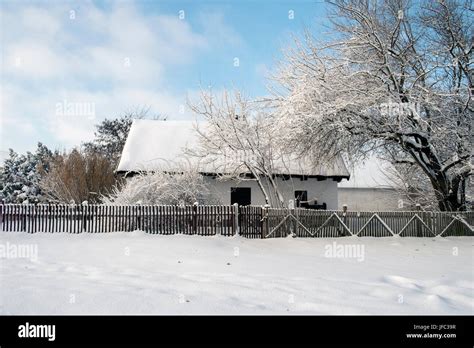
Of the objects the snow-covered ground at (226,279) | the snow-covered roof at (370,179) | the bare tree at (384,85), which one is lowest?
the snow-covered ground at (226,279)

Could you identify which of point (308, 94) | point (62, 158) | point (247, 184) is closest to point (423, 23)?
point (308, 94)

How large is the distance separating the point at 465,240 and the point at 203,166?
1222 centimetres

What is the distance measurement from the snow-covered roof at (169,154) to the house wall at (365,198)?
9.36m

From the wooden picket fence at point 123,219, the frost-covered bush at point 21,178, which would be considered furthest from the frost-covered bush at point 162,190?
the frost-covered bush at point 21,178

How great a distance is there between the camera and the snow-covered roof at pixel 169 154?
18.5 meters

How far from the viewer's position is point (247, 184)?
65.5 ft

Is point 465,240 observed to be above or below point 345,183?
below

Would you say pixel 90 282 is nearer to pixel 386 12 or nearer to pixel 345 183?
pixel 386 12

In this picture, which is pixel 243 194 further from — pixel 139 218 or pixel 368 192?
pixel 368 192

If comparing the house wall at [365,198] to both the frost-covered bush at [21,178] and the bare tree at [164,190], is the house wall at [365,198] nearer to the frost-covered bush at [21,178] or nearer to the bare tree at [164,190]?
the bare tree at [164,190]

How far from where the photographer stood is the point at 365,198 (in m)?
29.0

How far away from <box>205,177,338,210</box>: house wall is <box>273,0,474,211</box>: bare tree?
5.01 m

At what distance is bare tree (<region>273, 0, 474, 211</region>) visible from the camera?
13.8 m
